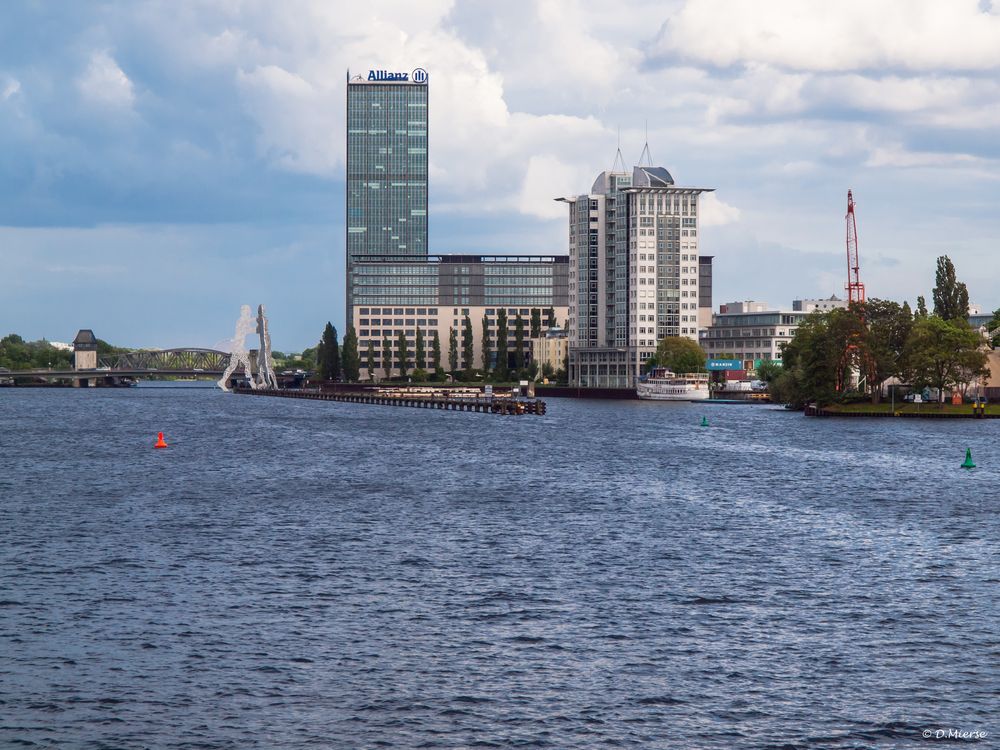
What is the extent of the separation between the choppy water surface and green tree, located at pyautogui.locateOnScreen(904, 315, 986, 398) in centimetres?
10606

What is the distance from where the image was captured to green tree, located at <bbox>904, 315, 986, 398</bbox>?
190 m

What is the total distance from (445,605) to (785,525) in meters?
27.7

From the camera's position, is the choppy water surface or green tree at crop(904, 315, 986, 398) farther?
green tree at crop(904, 315, 986, 398)

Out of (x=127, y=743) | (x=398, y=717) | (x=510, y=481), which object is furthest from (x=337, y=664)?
(x=510, y=481)

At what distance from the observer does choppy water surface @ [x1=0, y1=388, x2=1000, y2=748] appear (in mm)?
30641

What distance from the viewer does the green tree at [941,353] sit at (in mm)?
190000

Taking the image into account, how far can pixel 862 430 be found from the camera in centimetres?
16050

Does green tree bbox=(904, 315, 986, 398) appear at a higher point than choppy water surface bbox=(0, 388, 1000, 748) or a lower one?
higher

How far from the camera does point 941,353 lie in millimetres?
190000

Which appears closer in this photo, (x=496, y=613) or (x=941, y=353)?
(x=496, y=613)

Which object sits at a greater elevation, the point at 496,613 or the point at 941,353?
the point at 941,353

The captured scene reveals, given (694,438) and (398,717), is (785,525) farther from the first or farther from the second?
(694,438)

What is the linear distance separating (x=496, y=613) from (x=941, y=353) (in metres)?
163

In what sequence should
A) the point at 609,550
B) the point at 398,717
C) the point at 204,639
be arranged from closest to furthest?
the point at 398,717, the point at 204,639, the point at 609,550
